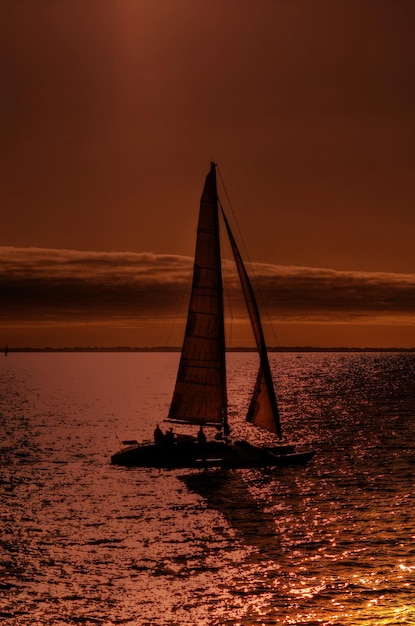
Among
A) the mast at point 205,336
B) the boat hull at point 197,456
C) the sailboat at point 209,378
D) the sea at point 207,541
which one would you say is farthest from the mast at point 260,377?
the sea at point 207,541

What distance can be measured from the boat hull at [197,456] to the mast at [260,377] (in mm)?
2076

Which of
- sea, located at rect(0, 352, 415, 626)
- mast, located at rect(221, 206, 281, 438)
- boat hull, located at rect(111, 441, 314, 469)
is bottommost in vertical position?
sea, located at rect(0, 352, 415, 626)

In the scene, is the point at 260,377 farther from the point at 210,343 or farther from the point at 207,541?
the point at 207,541

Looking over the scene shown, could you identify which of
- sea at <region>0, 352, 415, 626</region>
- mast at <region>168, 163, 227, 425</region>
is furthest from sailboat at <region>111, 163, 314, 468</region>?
sea at <region>0, 352, 415, 626</region>

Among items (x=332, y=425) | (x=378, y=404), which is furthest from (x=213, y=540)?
(x=378, y=404)

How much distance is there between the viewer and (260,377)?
186 ft

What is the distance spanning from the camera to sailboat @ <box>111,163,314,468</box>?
2181 inches

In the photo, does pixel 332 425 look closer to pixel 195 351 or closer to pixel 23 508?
pixel 195 351

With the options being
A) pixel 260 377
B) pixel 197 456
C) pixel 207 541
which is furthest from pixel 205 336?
pixel 207 541

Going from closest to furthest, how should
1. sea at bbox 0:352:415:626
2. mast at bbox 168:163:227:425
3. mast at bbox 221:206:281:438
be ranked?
sea at bbox 0:352:415:626 → mast at bbox 221:206:281:438 → mast at bbox 168:163:227:425

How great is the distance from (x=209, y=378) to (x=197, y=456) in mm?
5297

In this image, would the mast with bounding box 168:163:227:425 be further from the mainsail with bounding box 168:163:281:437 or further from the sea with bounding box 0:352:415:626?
the sea with bounding box 0:352:415:626

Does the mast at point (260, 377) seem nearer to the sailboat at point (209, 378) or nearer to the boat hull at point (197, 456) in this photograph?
the sailboat at point (209, 378)

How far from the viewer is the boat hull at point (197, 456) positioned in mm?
55406
